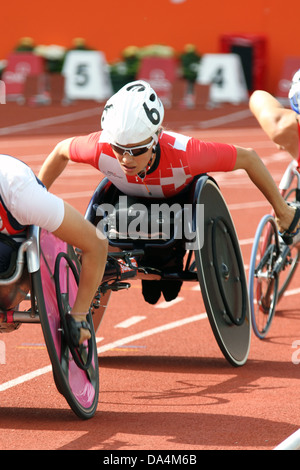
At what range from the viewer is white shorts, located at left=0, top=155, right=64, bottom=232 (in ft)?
14.8

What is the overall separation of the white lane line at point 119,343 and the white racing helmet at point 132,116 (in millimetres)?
1562

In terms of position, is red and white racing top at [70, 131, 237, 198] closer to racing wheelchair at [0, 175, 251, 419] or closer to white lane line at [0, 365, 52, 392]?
racing wheelchair at [0, 175, 251, 419]

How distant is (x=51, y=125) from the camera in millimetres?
23781

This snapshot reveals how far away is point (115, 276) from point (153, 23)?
2382cm

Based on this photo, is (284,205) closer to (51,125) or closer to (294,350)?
(294,350)

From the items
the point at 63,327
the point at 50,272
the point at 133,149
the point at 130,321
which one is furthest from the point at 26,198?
the point at 130,321

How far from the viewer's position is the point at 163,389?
5.82 meters

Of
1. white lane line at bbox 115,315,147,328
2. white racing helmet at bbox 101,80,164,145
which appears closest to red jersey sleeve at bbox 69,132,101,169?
white racing helmet at bbox 101,80,164,145

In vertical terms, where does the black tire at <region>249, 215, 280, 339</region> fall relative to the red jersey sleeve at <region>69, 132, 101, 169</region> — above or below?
below

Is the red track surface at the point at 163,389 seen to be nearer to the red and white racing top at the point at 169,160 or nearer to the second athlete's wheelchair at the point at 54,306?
the second athlete's wheelchair at the point at 54,306

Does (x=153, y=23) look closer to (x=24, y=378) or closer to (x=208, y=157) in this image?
(x=208, y=157)

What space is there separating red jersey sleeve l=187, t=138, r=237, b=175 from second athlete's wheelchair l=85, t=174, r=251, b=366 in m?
0.13

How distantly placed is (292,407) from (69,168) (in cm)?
1353
